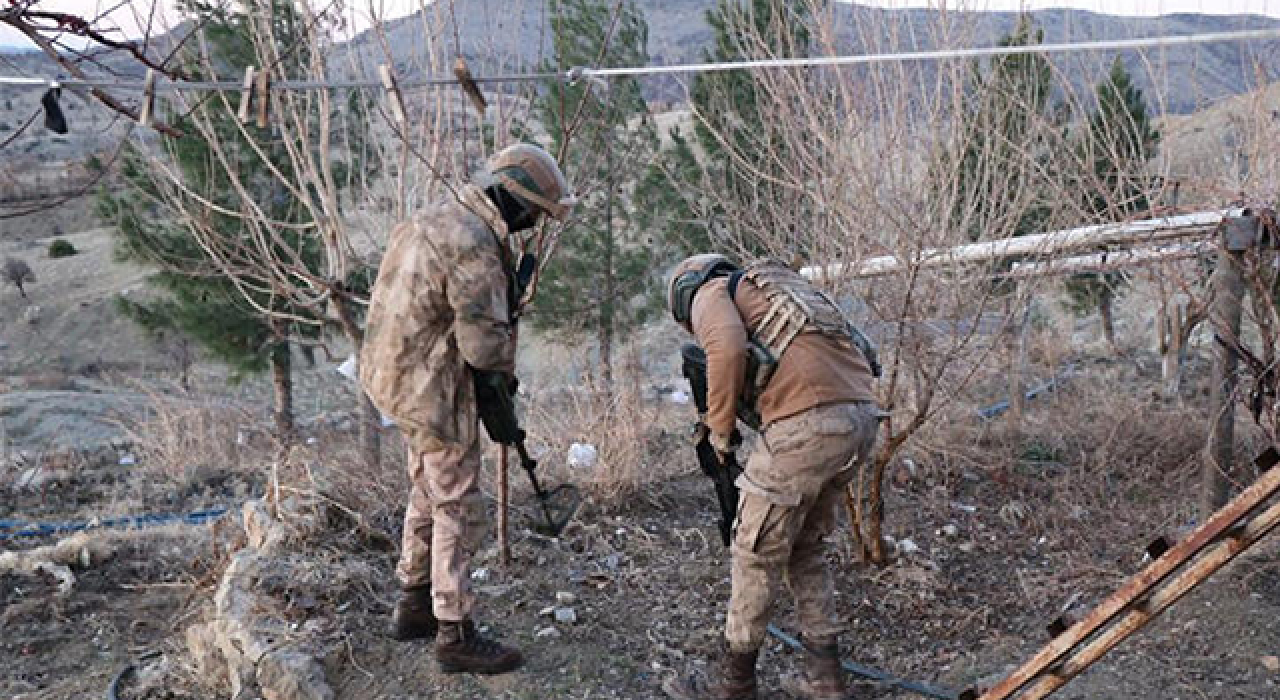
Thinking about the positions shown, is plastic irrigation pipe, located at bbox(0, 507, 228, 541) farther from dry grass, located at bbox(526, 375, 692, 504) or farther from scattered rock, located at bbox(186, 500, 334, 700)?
dry grass, located at bbox(526, 375, 692, 504)

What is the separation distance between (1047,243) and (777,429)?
236 centimetres

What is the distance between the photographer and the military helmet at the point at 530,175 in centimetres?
365

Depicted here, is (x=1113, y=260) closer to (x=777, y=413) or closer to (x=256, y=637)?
(x=777, y=413)

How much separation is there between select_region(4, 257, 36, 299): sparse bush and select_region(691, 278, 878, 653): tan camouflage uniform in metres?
29.2

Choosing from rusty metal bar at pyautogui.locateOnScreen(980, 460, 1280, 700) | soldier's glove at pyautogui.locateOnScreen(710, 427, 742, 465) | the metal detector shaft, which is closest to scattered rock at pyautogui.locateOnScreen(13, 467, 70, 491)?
the metal detector shaft

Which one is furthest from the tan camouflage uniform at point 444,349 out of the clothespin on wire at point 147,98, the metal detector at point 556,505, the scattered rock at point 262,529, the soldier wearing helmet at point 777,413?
the scattered rock at point 262,529

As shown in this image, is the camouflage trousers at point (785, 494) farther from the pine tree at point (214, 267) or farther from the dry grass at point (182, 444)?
the pine tree at point (214, 267)

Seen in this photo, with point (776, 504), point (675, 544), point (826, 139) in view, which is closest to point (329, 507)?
point (675, 544)

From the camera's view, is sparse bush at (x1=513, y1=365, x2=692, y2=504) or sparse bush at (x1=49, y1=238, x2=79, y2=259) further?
sparse bush at (x1=49, y1=238, x2=79, y2=259)

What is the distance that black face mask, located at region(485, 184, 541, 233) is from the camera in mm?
3689

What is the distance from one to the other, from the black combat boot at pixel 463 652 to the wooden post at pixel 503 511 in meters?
0.89

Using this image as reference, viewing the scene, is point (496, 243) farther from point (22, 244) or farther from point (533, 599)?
point (22, 244)

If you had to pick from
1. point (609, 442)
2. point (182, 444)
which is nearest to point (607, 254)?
point (182, 444)

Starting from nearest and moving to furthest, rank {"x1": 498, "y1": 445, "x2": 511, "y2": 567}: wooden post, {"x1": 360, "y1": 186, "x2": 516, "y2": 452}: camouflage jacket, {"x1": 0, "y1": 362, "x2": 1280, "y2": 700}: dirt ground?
1. {"x1": 360, "y1": 186, "x2": 516, "y2": 452}: camouflage jacket
2. {"x1": 0, "y1": 362, "x2": 1280, "y2": 700}: dirt ground
3. {"x1": 498, "y1": 445, "x2": 511, "y2": 567}: wooden post
